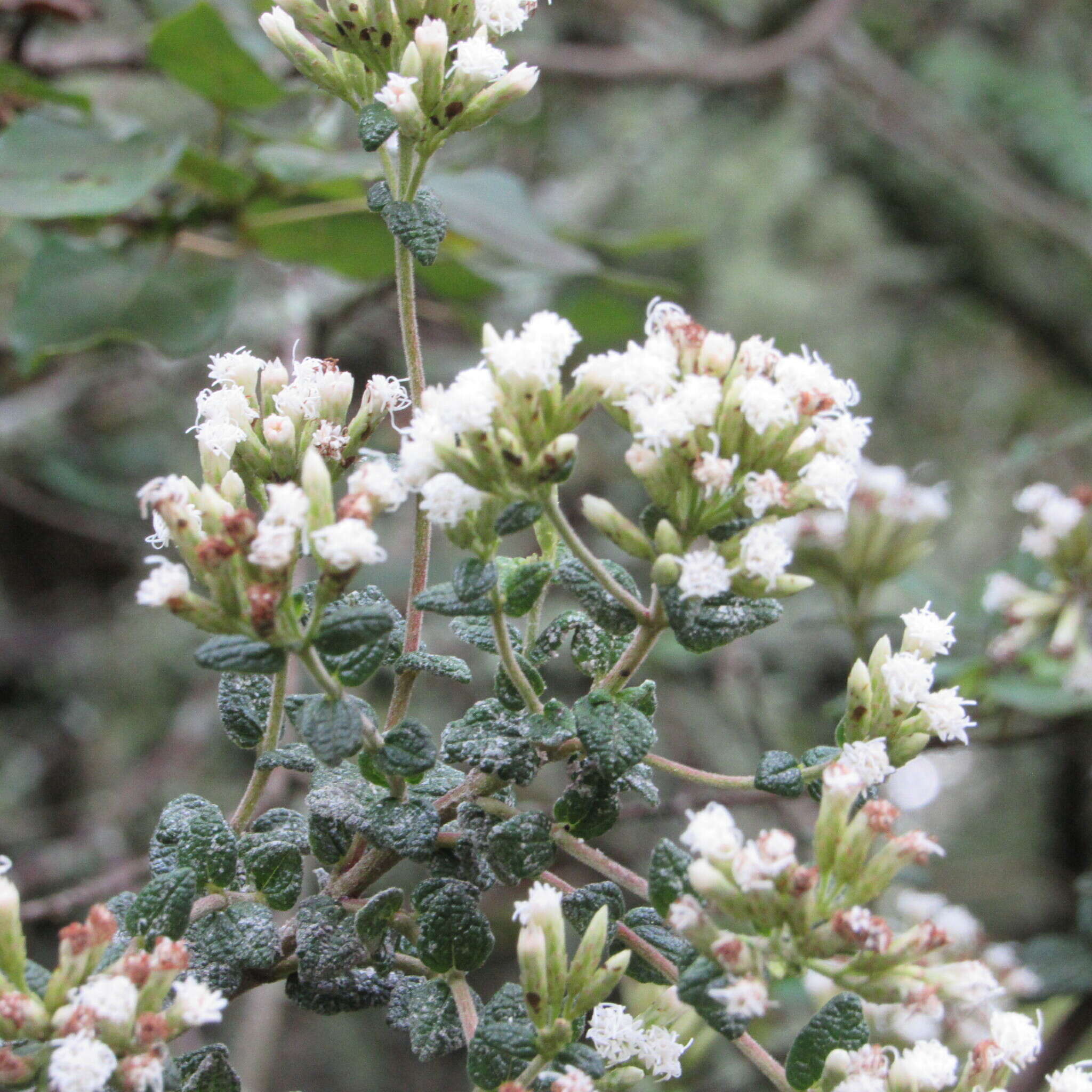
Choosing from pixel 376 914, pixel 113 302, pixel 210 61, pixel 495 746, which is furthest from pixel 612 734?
pixel 210 61

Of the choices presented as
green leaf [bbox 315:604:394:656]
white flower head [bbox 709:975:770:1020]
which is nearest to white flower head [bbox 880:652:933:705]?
white flower head [bbox 709:975:770:1020]

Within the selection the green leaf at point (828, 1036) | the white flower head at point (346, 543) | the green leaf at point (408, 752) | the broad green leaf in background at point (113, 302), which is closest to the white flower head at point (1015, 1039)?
the green leaf at point (828, 1036)

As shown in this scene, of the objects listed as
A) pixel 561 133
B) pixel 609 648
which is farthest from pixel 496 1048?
pixel 561 133

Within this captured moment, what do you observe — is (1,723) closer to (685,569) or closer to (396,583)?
(396,583)

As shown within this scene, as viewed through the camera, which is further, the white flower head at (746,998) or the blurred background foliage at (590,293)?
the blurred background foliage at (590,293)

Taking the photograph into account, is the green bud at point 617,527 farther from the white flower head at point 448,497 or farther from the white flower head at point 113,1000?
the white flower head at point 113,1000

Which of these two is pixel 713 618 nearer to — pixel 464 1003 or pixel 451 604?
pixel 451 604

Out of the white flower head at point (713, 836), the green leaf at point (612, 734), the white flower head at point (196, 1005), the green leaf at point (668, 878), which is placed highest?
the green leaf at point (612, 734)
